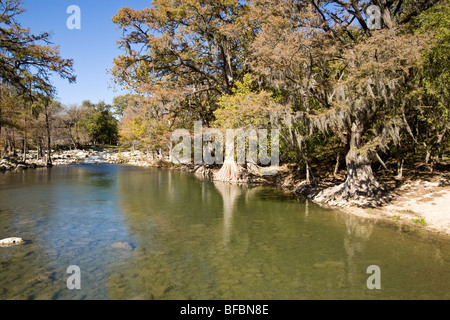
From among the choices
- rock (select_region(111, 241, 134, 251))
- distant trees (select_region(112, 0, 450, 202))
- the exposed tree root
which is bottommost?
rock (select_region(111, 241, 134, 251))

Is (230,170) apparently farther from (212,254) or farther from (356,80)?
(212,254)

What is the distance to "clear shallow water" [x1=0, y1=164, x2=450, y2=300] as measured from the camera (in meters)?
7.33

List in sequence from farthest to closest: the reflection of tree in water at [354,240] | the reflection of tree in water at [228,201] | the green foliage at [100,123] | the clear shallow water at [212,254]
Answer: the green foliage at [100,123]
the reflection of tree in water at [228,201]
the reflection of tree in water at [354,240]
the clear shallow water at [212,254]

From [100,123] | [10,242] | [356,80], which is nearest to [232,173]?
[356,80]

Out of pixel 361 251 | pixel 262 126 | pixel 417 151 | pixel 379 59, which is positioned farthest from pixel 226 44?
pixel 361 251

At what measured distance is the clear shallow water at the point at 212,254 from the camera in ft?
24.0

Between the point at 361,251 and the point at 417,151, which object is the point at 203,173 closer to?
the point at 417,151

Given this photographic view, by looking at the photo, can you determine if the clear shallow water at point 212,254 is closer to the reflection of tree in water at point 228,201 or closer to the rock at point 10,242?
the reflection of tree in water at point 228,201

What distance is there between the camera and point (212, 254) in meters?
9.69

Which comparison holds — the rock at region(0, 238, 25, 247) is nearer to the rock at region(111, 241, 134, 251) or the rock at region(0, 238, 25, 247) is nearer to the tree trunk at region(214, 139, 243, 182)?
the rock at region(111, 241, 134, 251)

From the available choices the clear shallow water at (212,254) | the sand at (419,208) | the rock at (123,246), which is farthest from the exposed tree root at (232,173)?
the rock at (123,246)

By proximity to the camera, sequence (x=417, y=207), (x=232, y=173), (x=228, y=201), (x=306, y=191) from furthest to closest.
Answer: (x=232, y=173)
(x=306, y=191)
(x=228, y=201)
(x=417, y=207)

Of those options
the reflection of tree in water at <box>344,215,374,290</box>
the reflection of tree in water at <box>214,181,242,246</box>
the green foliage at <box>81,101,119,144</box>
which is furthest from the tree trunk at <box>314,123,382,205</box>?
the green foliage at <box>81,101,119,144</box>
